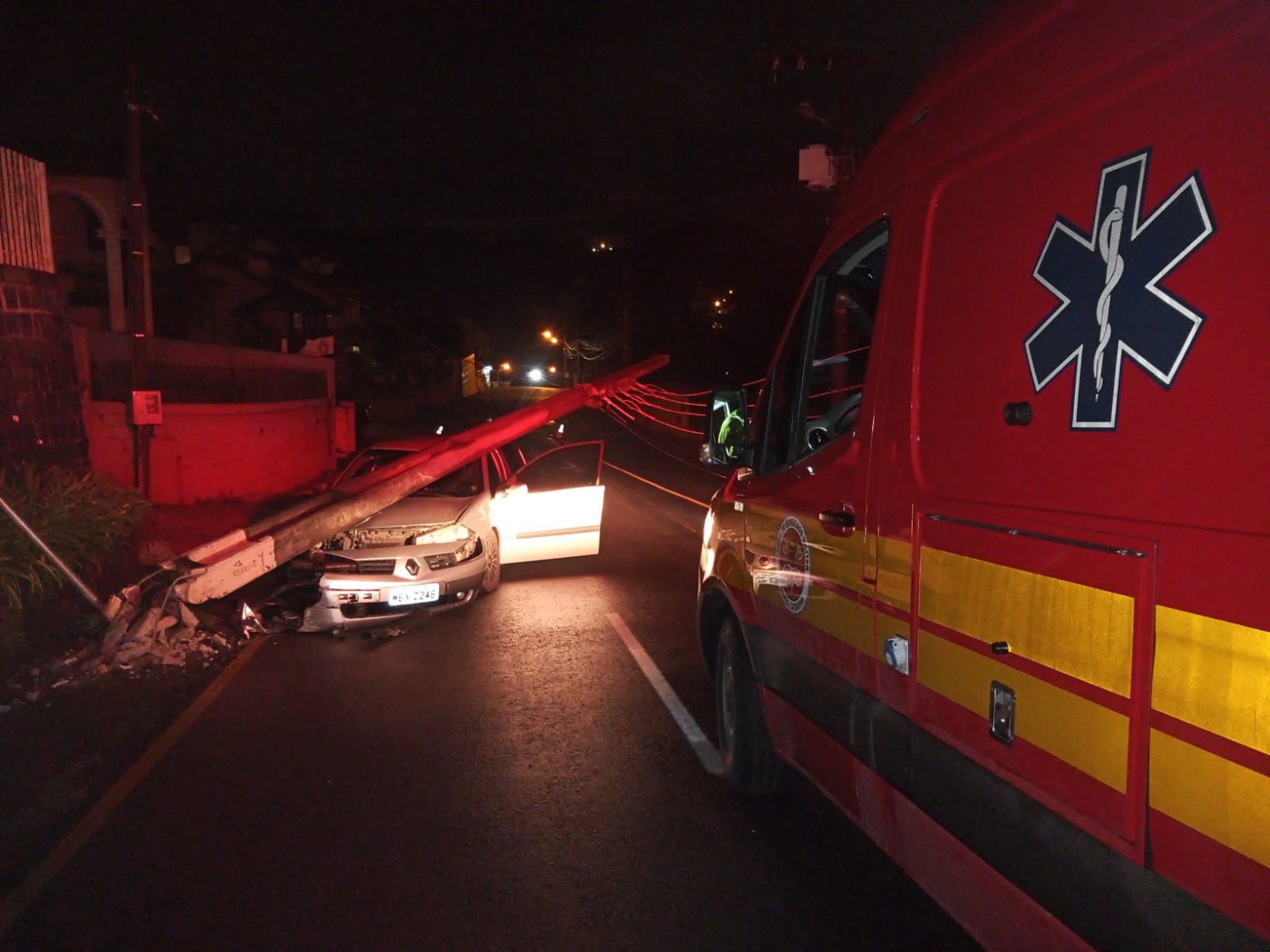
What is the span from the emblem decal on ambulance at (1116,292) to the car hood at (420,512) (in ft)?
22.7

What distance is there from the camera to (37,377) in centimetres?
976

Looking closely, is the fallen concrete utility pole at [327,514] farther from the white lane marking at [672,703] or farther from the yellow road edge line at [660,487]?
the yellow road edge line at [660,487]

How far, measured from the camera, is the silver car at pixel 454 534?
827cm

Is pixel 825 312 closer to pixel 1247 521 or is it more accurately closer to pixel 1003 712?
pixel 1003 712

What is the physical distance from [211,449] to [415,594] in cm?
1101

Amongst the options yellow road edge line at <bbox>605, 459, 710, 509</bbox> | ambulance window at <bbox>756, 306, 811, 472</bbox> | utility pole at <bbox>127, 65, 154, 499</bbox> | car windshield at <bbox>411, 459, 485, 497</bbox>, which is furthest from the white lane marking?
utility pole at <bbox>127, 65, 154, 499</bbox>

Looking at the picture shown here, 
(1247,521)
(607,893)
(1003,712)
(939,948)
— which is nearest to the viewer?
(1247,521)

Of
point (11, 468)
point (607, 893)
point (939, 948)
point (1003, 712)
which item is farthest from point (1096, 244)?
point (11, 468)

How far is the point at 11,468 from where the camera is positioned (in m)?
9.09

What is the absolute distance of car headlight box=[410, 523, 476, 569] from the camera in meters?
8.54

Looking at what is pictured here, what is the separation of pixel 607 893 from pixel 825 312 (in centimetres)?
258

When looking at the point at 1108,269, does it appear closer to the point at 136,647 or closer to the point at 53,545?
the point at 136,647

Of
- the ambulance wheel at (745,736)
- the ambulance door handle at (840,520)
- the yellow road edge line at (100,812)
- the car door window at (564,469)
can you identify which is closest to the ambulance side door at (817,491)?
the ambulance door handle at (840,520)

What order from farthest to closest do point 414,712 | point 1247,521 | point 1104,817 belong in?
point 414,712 → point 1104,817 → point 1247,521
